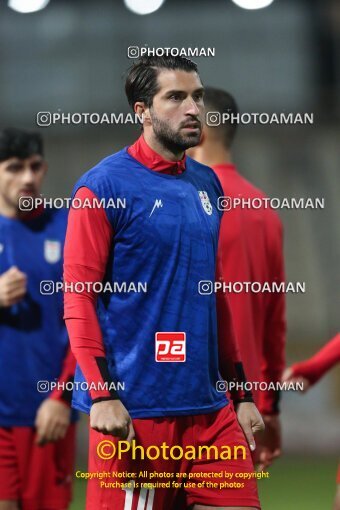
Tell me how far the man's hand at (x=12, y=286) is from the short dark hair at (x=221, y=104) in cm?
78

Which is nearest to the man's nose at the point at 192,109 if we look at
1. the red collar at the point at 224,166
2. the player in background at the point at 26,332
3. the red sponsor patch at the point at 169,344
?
the red sponsor patch at the point at 169,344

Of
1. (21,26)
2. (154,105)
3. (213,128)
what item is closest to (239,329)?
(213,128)

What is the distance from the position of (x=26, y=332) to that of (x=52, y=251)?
0.27 meters

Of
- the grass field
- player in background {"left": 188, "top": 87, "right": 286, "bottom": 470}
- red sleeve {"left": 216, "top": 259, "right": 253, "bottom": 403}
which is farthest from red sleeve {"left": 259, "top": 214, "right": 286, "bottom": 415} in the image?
the grass field

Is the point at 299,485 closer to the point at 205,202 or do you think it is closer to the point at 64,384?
the point at 64,384

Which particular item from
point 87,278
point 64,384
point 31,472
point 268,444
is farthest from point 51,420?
point 87,278

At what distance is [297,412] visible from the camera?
630cm

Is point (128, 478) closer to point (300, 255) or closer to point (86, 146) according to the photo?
point (86, 146)

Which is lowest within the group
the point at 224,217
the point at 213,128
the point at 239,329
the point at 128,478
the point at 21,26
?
the point at 128,478

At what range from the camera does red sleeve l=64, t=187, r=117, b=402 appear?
247cm

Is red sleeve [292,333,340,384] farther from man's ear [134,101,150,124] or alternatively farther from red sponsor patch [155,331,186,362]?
man's ear [134,101,150,124]

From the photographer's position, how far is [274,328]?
3326 mm

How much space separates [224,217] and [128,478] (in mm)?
844

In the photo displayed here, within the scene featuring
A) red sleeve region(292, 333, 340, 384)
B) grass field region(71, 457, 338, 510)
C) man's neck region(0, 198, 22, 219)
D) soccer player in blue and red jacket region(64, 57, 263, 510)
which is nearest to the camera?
soccer player in blue and red jacket region(64, 57, 263, 510)
